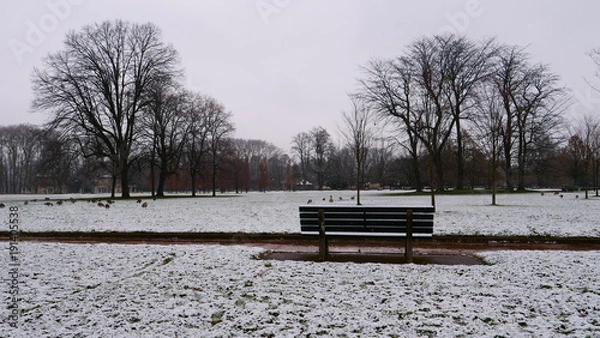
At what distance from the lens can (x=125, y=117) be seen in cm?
3391

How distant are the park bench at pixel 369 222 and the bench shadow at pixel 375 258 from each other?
0.66 feet

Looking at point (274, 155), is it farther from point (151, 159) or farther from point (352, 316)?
point (352, 316)

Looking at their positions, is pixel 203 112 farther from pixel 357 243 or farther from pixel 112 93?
Answer: pixel 357 243

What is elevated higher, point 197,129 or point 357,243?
point 197,129

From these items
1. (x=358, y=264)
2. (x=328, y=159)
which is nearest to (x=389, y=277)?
(x=358, y=264)

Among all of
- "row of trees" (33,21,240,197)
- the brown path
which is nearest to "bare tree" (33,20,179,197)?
"row of trees" (33,21,240,197)

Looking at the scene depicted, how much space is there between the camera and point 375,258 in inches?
269

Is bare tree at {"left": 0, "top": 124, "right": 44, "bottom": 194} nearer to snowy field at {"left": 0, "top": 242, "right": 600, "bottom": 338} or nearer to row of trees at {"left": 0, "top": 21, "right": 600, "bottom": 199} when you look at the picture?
row of trees at {"left": 0, "top": 21, "right": 600, "bottom": 199}

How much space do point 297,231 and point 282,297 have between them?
5.73 m

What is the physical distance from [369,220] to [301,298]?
274cm

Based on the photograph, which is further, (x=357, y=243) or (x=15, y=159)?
(x=15, y=159)

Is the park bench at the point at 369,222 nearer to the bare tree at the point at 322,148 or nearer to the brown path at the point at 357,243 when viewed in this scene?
the brown path at the point at 357,243

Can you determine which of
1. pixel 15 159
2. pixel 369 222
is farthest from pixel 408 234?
pixel 15 159

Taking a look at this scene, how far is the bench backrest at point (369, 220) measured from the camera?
21.5 feet
